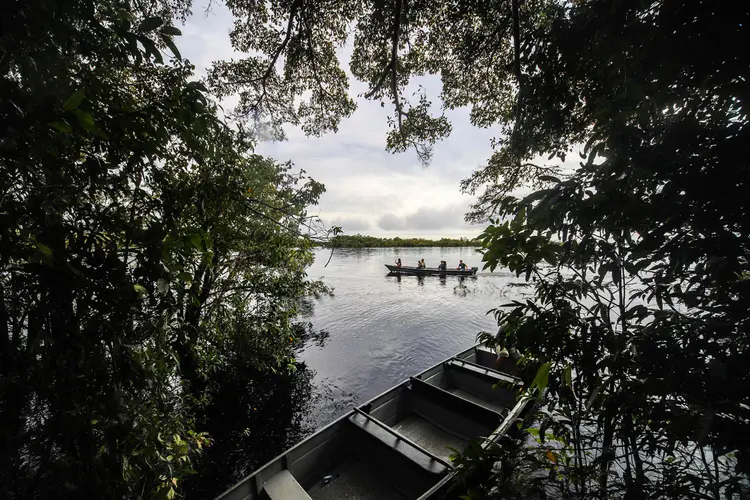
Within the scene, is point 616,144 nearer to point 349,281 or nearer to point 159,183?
point 159,183

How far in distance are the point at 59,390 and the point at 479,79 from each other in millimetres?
7793

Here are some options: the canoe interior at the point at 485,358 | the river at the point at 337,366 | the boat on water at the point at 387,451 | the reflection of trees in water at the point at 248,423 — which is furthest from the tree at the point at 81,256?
the canoe interior at the point at 485,358

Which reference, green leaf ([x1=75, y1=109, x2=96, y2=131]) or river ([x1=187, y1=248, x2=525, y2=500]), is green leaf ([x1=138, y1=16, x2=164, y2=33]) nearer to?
green leaf ([x1=75, y1=109, x2=96, y2=131])

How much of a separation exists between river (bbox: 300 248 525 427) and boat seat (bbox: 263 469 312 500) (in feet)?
13.2

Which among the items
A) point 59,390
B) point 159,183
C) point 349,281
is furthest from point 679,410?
point 349,281

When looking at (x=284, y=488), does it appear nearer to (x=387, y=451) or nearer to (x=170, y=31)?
(x=387, y=451)

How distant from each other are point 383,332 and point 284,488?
11794mm

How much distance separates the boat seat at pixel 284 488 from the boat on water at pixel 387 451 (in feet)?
0.04

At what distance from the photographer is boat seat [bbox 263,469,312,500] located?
422 cm

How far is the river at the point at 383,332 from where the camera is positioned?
10594mm

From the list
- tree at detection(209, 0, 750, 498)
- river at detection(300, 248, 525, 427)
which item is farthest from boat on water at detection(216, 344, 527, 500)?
river at detection(300, 248, 525, 427)

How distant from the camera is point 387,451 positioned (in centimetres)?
535

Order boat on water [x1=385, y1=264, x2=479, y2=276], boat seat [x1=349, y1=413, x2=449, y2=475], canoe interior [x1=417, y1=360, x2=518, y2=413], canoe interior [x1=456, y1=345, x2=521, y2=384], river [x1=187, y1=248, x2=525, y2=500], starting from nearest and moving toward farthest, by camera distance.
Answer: boat seat [x1=349, y1=413, x2=449, y2=475]
river [x1=187, y1=248, x2=525, y2=500]
canoe interior [x1=417, y1=360, x2=518, y2=413]
canoe interior [x1=456, y1=345, x2=521, y2=384]
boat on water [x1=385, y1=264, x2=479, y2=276]

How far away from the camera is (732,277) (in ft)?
3.54
